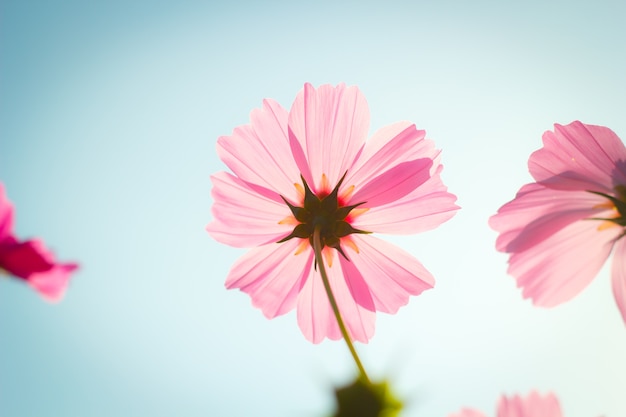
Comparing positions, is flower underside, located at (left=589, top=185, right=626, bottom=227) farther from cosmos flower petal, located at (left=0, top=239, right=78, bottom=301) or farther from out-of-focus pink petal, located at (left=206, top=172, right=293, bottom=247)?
cosmos flower petal, located at (left=0, top=239, right=78, bottom=301)

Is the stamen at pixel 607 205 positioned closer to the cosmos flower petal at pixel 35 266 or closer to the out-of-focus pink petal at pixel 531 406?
the out-of-focus pink petal at pixel 531 406

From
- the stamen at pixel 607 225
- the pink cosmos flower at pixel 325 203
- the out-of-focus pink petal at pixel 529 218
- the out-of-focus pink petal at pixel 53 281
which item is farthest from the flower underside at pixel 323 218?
the out-of-focus pink petal at pixel 53 281

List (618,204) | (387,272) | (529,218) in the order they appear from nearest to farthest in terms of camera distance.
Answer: (529,218) < (618,204) < (387,272)

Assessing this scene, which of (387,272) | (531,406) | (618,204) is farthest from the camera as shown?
(387,272)

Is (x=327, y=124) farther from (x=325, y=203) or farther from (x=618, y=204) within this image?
(x=618, y=204)

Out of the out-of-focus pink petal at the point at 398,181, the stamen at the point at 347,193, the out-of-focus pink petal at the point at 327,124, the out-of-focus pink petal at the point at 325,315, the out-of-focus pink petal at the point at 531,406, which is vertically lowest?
the out-of-focus pink petal at the point at 531,406

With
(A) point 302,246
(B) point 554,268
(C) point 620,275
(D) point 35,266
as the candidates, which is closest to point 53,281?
(D) point 35,266
